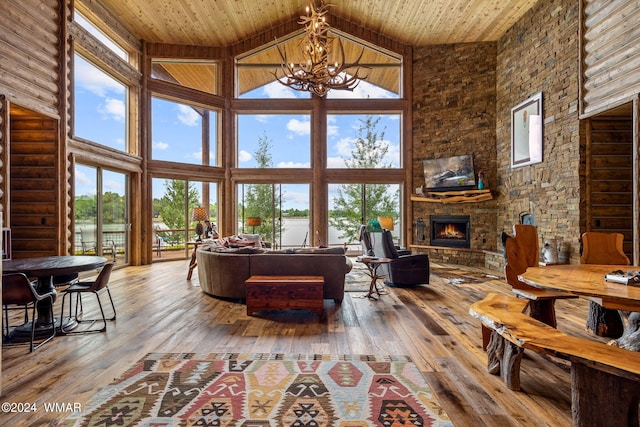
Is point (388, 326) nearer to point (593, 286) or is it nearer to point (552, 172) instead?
point (593, 286)

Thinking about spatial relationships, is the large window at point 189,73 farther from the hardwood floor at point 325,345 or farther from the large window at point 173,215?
the hardwood floor at point 325,345

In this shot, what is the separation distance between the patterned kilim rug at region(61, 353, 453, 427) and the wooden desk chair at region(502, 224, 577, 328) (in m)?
1.32

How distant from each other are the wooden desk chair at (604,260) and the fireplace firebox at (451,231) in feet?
15.2

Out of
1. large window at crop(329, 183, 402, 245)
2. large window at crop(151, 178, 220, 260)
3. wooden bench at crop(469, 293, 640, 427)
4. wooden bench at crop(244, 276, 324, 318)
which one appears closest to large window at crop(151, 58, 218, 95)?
large window at crop(151, 178, 220, 260)

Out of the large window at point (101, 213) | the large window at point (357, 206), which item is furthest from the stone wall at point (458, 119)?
the large window at point (101, 213)

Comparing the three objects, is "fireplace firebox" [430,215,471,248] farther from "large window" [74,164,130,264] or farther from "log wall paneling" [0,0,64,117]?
"log wall paneling" [0,0,64,117]

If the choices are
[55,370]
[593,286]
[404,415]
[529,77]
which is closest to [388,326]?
[404,415]

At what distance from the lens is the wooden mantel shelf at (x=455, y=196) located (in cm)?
762

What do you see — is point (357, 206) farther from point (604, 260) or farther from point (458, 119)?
point (604, 260)

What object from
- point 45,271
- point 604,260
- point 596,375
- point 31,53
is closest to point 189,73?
point 31,53

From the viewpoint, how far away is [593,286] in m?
2.09

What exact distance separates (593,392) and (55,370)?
3.71 m

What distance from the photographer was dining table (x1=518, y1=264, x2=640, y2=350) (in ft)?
6.19

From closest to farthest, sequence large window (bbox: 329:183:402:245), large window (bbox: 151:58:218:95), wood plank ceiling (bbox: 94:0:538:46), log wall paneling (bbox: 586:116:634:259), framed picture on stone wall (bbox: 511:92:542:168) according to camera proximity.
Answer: log wall paneling (bbox: 586:116:634:259) → framed picture on stone wall (bbox: 511:92:542:168) → wood plank ceiling (bbox: 94:0:538:46) → large window (bbox: 151:58:218:95) → large window (bbox: 329:183:402:245)
